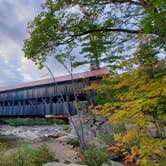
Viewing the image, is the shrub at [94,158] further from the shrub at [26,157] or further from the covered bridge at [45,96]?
the covered bridge at [45,96]

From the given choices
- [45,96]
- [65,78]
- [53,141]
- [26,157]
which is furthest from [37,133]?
[26,157]

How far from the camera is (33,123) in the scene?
17203 millimetres

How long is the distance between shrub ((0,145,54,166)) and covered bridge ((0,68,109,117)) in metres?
5.74

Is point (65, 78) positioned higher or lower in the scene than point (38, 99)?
higher

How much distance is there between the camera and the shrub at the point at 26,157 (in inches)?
153

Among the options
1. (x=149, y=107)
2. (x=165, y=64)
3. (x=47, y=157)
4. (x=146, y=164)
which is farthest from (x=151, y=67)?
(x=47, y=157)

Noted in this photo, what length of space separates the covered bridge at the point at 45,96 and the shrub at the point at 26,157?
18.8 feet

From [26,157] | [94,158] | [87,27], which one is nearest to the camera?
[26,157]

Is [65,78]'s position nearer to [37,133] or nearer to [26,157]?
[37,133]

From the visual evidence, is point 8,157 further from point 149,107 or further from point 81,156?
point 149,107

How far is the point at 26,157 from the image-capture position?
13.4ft

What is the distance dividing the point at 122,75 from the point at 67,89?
9.70m

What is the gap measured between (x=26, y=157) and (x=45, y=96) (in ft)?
35.0

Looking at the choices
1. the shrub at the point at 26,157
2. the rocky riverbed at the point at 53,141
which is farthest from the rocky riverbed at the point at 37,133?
the shrub at the point at 26,157
